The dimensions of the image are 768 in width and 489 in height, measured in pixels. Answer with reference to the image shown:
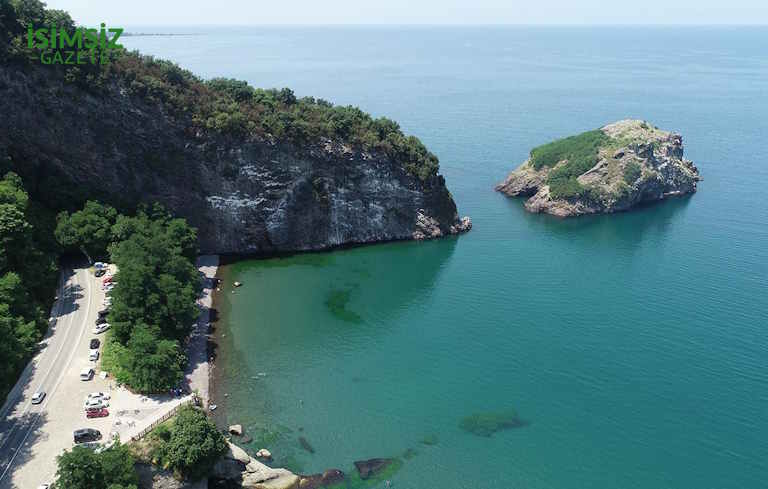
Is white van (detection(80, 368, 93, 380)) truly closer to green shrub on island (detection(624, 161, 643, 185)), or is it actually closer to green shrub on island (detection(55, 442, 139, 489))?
green shrub on island (detection(55, 442, 139, 489))

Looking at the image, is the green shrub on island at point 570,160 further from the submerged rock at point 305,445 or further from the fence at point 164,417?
the fence at point 164,417

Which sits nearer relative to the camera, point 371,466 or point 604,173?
point 371,466

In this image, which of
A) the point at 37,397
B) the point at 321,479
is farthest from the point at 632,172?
the point at 37,397

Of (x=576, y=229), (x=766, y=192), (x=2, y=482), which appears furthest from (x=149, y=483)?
(x=766, y=192)

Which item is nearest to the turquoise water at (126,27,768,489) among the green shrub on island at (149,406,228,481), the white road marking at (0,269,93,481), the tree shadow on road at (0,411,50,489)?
the green shrub on island at (149,406,228,481)

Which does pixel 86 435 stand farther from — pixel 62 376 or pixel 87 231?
pixel 87 231

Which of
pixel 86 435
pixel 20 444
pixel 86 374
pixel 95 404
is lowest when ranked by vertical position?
pixel 20 444

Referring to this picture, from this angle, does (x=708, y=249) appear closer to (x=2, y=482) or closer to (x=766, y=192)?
(x=766, y=192)
